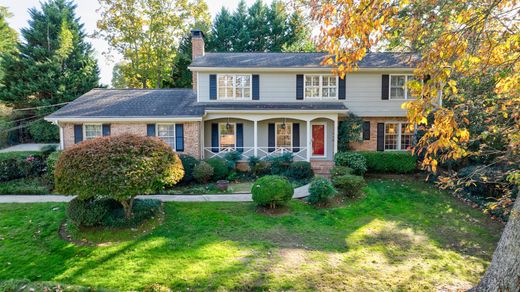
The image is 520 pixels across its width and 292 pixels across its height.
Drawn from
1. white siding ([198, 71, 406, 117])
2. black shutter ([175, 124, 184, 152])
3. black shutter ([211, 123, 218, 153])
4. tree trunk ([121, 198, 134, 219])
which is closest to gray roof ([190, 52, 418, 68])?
white siding ([198, 71, 406, 117])

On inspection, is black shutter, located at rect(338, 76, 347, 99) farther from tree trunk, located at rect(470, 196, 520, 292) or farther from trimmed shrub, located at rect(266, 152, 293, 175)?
tree trunk, located at rect(470, 196, 520, 292)

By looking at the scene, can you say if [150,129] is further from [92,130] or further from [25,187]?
[25,187]

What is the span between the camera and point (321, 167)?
1561cm

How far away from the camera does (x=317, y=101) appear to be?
17188 mm

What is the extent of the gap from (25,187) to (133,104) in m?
6.55

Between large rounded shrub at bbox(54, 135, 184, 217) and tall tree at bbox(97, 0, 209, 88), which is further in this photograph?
tall tree at bbox(97, 0, 209, 88)

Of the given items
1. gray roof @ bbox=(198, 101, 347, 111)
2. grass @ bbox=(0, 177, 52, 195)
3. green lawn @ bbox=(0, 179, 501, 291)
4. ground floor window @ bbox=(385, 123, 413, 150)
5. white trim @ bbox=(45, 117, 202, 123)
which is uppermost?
gray roof @ bbox=(198, 101, 347, 111)

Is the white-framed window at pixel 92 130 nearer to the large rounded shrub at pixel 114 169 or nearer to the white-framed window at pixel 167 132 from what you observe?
the white-framed window at pixel 167 132

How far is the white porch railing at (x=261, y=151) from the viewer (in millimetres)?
16156

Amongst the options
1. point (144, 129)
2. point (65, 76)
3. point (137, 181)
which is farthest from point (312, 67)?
point (65, 76)

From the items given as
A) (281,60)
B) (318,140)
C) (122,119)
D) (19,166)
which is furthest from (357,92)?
(19,166)

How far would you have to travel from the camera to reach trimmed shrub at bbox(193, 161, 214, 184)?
13555mm

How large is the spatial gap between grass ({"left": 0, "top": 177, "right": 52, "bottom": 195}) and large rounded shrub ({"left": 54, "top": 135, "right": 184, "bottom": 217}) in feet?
17.0

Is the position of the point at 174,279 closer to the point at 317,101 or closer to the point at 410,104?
the point at 410,104
